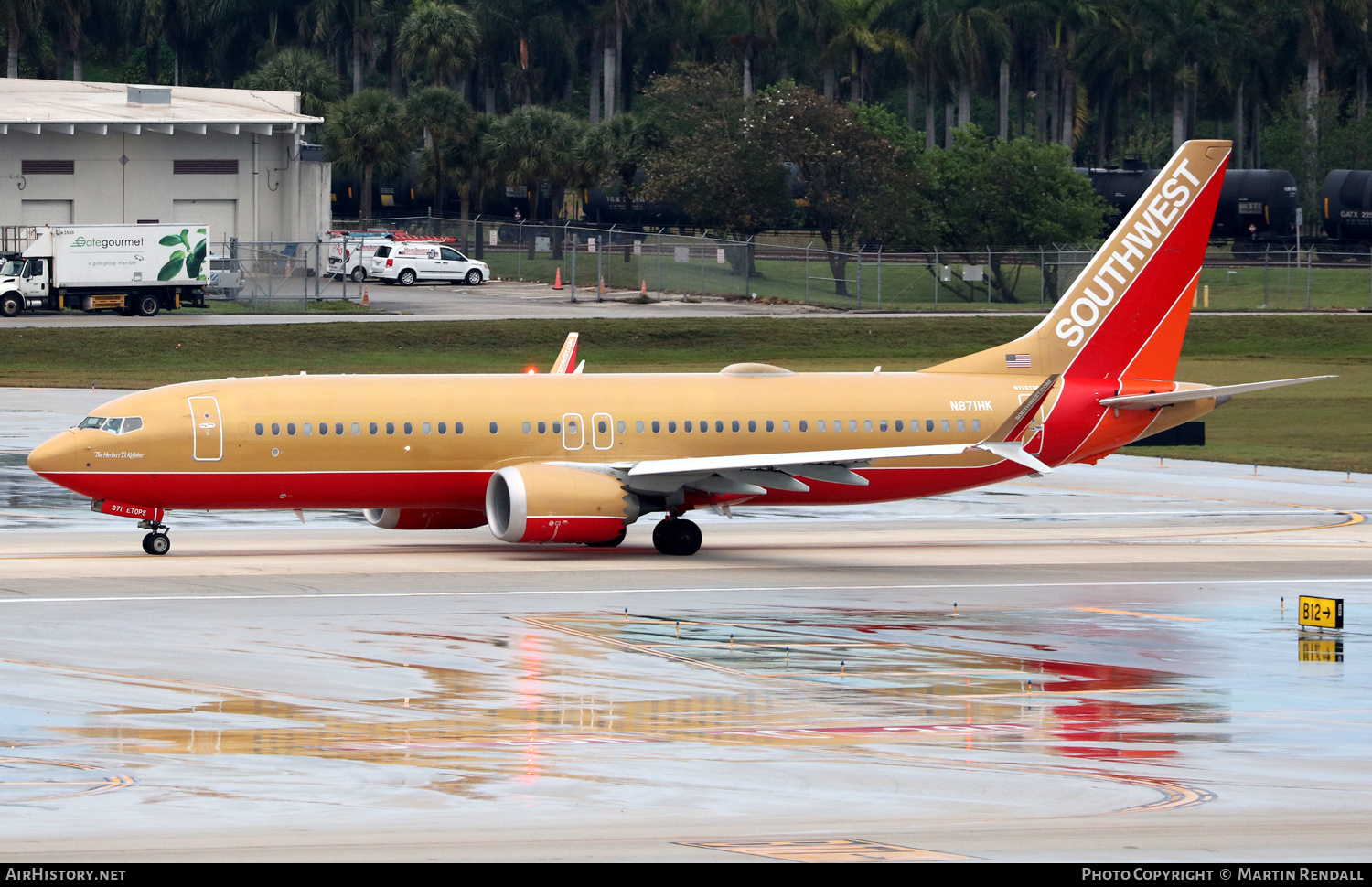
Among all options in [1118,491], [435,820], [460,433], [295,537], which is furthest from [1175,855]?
[1118,491]

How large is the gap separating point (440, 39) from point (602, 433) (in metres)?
99.0

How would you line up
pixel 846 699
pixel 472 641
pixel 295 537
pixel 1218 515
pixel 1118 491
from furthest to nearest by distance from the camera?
pixel 1118 491 → pixel 1218 515 → pixel 295 537 → pixel 472 641 → pixel 846 699

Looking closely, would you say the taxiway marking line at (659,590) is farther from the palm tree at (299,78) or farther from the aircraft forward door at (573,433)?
the palm tree at (299,78)

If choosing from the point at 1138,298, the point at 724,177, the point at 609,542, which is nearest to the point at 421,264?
the point at 724,177

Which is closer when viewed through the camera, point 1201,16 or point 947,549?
point 947,549

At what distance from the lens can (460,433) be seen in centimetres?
3803

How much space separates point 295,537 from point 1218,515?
71.7ft

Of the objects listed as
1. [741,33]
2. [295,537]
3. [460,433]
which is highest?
[741,33]

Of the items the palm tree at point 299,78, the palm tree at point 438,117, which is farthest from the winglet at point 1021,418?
the palm tree at point 299,78

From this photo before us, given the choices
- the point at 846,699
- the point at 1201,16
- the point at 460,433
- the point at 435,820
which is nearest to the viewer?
the point at 435,820

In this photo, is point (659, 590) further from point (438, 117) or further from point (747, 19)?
point (747, 19)

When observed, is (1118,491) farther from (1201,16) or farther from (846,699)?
(1201,16)

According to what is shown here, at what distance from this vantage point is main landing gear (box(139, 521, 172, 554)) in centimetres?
3759

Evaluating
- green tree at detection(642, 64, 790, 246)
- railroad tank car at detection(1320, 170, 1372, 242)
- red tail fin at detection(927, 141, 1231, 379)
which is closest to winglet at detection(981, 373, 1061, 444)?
red tail fin at detection(927, 141, 1231, 379)
